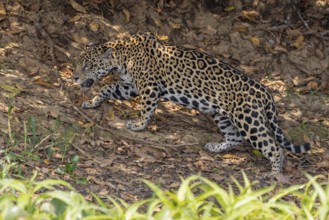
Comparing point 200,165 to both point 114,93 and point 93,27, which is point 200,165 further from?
point 93,27

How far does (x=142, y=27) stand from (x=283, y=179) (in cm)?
356

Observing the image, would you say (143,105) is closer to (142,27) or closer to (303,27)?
(142,27)

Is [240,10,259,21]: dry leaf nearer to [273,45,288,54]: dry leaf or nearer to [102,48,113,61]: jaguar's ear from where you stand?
[273,45,288,54]: dry leaf

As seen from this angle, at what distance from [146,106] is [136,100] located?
84 centimetres

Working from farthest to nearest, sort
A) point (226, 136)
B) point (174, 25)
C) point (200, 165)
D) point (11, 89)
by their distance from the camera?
point (174, 25), point (226, 136), point (11, 89), point (200, 165)

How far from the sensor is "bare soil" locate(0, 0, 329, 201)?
894cm

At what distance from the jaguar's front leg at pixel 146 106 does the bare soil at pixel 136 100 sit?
0.11 m

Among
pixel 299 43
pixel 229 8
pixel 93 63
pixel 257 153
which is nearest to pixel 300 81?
pixel 299 43

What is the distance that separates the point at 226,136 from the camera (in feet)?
33.3

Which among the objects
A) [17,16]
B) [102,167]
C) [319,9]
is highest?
[319,9]

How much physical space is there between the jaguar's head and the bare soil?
330 mm

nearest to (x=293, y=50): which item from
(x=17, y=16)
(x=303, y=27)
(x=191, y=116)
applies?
(x=303, y=27)

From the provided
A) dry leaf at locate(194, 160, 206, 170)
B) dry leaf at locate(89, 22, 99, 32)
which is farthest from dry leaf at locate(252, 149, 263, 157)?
dry leaf at locate(89, 22, 99, 32)

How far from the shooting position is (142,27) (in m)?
11.8
